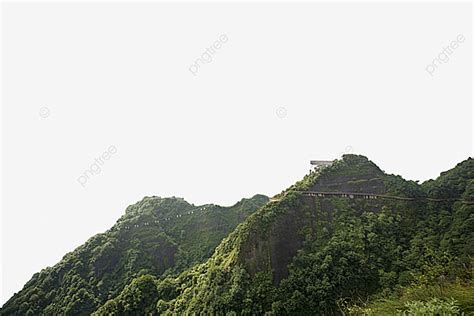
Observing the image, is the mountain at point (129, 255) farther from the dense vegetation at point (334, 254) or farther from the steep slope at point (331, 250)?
the steep slope at point (331, 250)

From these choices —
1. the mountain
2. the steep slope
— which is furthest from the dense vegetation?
the mountain

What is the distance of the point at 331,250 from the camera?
32.8m

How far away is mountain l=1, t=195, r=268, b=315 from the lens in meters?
46.6

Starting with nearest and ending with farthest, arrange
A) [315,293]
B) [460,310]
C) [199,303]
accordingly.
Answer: [460,310] → [315,293] → [199,303]

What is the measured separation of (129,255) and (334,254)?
31.7 meters

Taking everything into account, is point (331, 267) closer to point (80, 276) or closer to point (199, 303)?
point (199, 303)

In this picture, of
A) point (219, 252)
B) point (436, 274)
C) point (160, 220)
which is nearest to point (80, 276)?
point (160, 220)

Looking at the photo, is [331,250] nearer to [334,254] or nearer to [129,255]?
[334,254]

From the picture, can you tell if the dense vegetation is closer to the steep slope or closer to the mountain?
the steep slope

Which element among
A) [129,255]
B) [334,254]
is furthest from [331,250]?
[129,255]

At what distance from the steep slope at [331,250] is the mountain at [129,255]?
10.5 m

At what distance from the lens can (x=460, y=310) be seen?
17453 millimetres

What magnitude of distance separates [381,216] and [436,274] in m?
10.6

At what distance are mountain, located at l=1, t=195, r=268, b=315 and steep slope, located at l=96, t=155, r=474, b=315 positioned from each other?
10.5 metres
